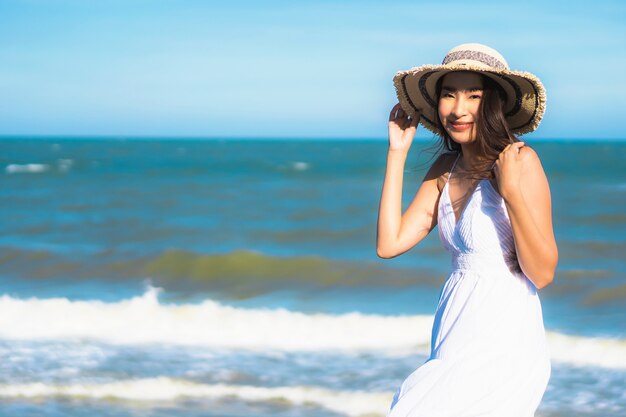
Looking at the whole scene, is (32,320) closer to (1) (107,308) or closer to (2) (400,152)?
(1) (107,308)

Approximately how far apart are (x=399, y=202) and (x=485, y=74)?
52cm

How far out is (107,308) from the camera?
9469 millimetres

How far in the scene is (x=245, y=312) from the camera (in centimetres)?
937

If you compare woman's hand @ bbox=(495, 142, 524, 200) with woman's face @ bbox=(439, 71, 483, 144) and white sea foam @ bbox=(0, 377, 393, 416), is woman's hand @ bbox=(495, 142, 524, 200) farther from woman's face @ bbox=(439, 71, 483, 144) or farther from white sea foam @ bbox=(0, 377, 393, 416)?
white sea foam @ bbox=(0, 377, 393, 416)

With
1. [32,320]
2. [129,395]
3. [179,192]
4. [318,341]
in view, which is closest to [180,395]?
[129,395]

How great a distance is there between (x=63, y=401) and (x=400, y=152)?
13.1ft

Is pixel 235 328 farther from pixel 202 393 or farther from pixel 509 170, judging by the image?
pixel 509 170

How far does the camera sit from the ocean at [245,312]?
648 centimetres

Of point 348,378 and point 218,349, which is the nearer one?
point 348,378

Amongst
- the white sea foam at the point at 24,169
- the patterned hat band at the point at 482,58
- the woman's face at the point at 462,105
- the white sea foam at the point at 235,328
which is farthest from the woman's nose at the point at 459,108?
the white sea foam at the point at 24,169

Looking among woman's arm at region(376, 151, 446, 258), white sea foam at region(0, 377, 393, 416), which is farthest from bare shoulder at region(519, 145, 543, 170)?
white sea foam at region(0, 377, 393, 416)

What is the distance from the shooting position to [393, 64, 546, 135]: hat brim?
286 cm

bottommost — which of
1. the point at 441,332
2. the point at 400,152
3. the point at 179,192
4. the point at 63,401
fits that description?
the point at 63,401

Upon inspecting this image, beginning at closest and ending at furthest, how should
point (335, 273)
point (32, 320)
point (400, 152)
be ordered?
point (400, 152), point (32, 320), point (335, 273)
